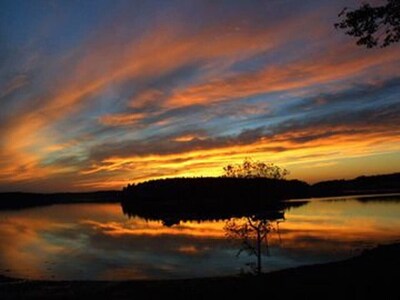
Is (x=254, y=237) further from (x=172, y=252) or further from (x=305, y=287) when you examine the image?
(x=305, y=287)

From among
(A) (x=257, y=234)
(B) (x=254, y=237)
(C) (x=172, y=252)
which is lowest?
(C) (x=172, y=252)

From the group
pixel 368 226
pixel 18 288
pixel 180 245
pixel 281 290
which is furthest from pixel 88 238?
pixel 281 290

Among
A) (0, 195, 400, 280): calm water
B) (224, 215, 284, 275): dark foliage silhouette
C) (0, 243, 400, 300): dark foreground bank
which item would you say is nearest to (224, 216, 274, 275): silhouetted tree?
(224, 215, 284, 275): dark foliage silhouette

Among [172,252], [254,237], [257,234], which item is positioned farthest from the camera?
[172,252]

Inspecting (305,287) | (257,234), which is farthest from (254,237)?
(305,287)

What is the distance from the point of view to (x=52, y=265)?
176 ft

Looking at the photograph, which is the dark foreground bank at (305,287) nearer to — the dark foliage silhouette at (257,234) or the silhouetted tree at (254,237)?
the dark foliage silhouette at (257,234)

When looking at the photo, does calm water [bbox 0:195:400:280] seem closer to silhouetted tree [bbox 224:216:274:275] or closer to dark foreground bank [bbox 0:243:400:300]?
silhouetted tree [bbox 224:216:274:275]

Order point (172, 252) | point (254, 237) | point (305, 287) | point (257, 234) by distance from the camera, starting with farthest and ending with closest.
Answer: point (172, 252)
point (254, 237)
point (257, 234)
point (305, 287)

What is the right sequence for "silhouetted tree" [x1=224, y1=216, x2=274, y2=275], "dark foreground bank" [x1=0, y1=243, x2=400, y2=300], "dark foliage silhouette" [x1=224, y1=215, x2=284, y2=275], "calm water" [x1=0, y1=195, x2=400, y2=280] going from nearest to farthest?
"dark foreground bank" [x1=0, y1=243, x2=400, y2=300] < "silhouetted tree" [x1=224, y1=216, x2=274, y2=275] < "dark foliage silhouette" [x1=224, y1=215, x2=284, y2=275] < "calm water" [x1=0, y1=195, x2=400, y2=280]

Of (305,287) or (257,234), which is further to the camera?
(257,234)

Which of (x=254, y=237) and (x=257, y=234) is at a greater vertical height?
(x=257, y=234)

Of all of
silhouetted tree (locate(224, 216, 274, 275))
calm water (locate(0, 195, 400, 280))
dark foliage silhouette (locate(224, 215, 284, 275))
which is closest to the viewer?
silhouetted tree (locate(224, 216, 274, 275))

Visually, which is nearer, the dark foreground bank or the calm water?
the dark foreground bank
